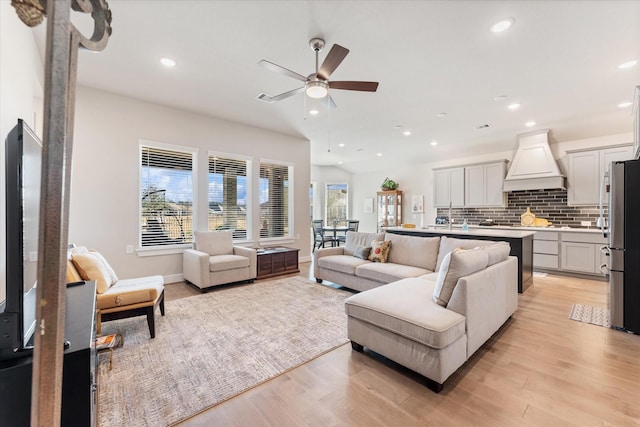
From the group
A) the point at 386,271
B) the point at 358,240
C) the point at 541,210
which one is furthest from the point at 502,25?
the point at 541,210

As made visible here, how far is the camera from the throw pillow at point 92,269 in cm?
236

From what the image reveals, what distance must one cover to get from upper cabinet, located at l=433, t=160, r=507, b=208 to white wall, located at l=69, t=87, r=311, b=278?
5655 millimetres

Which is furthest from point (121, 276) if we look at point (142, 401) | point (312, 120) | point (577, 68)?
point (577, 68)

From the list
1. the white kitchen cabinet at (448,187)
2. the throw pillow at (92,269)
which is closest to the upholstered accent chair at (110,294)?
the throw pillow at (92,269)

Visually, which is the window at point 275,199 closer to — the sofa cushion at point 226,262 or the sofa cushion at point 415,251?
the sofa cushion at point 226,262

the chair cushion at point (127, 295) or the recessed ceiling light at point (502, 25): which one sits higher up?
the recessed ceiling light at point (502, 25)

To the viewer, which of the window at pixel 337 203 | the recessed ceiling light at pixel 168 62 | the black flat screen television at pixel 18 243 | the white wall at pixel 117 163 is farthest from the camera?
the window at pixel 337 203

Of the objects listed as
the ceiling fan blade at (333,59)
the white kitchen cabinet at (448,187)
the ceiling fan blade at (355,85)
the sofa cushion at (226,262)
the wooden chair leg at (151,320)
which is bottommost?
the wooden chair leg at (151,320)

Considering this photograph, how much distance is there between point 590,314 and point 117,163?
6475 mm

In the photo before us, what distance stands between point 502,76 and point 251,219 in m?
4.60

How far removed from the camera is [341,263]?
4.07 meters

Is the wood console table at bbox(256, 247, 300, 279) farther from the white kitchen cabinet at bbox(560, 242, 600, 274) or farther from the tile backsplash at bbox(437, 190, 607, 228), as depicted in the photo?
the white kitchen cabinet at bbox(560, 242, 600, 274)

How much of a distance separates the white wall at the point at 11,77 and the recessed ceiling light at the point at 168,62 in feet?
3.47

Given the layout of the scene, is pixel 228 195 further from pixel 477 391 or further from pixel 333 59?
pixel 477 391
